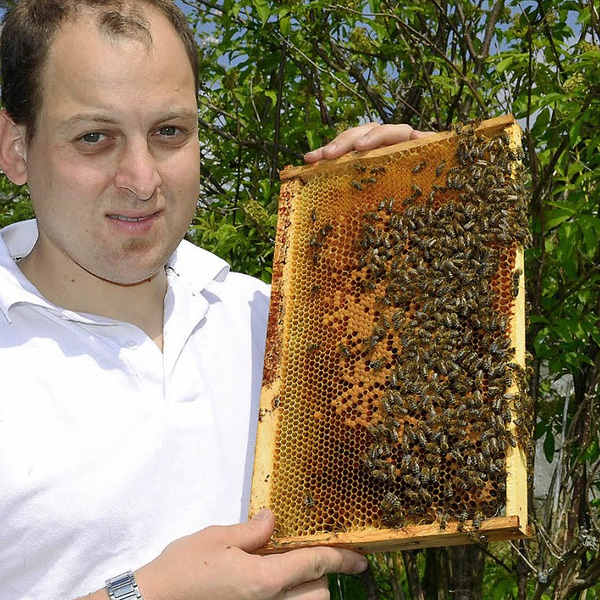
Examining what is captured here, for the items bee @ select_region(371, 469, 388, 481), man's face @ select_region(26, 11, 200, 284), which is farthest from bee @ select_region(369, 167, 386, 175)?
bee @ select_region(371, 469, 388, 481)

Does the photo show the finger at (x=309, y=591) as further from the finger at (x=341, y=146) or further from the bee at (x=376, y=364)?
the finger at (x=341, y=146)

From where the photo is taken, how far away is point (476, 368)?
2859 millimetres

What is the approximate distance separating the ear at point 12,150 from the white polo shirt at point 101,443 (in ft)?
0.98

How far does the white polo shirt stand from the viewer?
8.75ft

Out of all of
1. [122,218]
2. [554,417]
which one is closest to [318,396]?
[122,218]

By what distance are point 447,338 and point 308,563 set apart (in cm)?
99

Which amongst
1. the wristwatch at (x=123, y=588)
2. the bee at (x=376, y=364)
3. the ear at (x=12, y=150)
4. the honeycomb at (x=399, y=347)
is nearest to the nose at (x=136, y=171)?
the ear at (x=12, y=150)

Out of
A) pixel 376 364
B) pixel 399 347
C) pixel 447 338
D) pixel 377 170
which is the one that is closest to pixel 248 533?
pixel 376 364

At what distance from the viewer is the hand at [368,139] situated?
347 cm

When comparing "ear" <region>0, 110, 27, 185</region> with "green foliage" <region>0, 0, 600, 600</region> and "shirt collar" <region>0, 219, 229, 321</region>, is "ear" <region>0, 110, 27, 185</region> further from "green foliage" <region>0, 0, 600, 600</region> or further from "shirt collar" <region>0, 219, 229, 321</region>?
"green foliage" <region>0, 0, 600, 600</region>

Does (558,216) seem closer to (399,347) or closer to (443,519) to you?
(399,347)

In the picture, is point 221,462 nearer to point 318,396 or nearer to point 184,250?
point 318,396

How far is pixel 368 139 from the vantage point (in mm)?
3473

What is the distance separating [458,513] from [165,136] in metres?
1.73
